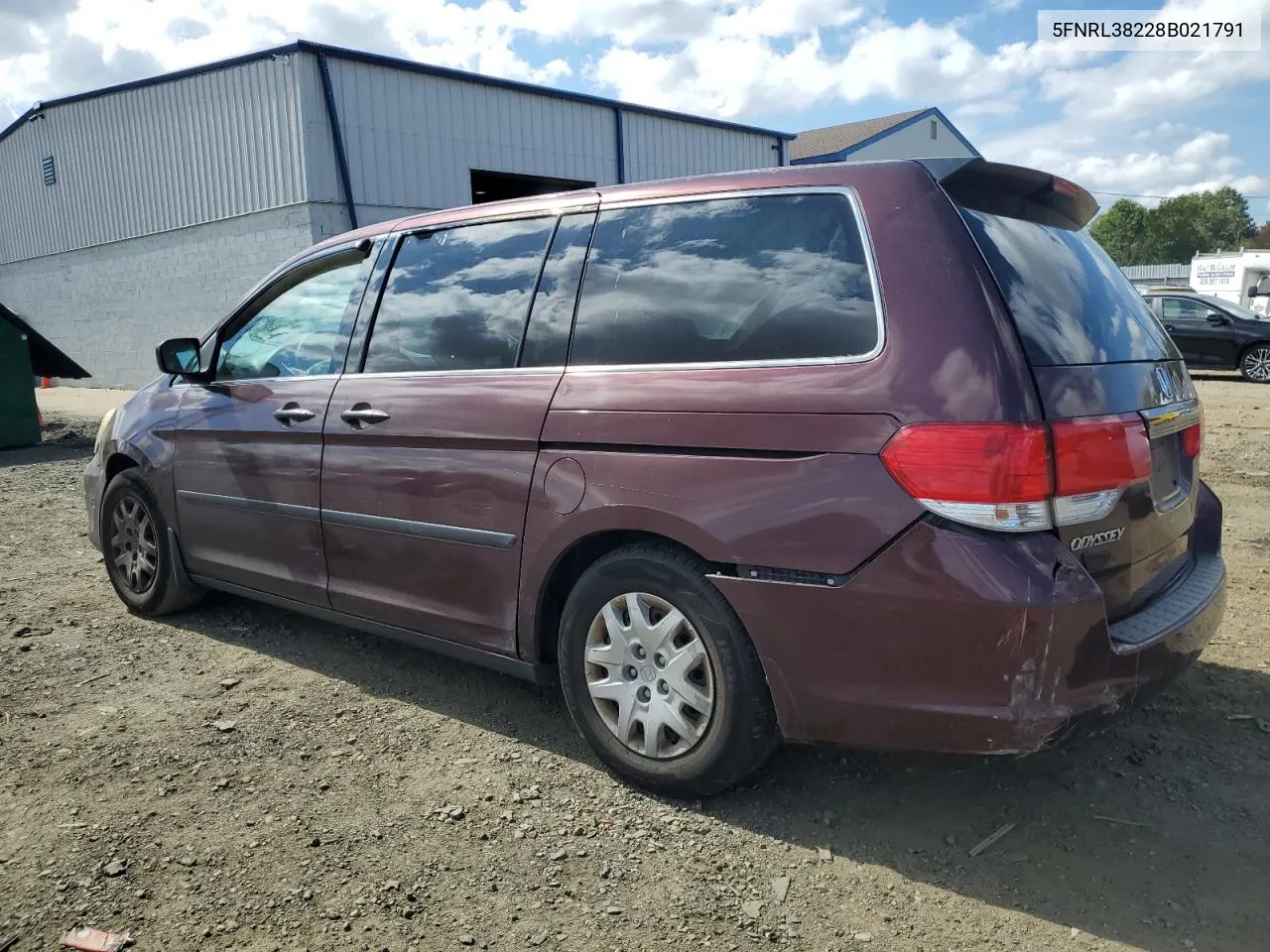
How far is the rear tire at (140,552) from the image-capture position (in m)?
4.65

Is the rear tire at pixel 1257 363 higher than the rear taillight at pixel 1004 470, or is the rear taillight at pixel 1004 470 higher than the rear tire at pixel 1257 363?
the rear taillight at pixel 1004 470

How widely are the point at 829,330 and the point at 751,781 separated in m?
1.39

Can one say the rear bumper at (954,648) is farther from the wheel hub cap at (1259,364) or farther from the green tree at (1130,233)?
the green tree at (1130,233)

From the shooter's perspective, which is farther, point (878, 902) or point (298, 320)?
point (298, 320)

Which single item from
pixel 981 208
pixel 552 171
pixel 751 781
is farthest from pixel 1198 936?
pixel 552 171

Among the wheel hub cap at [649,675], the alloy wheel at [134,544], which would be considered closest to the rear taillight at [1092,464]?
the wheel hub cap at [649,675]

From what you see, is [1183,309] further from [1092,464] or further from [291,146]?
[1092,464]

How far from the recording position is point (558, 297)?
3227 millimetres

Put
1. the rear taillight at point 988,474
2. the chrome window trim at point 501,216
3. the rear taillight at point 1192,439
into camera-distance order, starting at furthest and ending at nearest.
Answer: the chrome window trim at point 501,216 → the rear taillight at point 1192,439 → the rear taillight at point 988,474

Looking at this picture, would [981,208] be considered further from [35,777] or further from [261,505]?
[35,777]

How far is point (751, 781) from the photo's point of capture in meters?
2.97

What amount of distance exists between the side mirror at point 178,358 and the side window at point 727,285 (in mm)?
2323

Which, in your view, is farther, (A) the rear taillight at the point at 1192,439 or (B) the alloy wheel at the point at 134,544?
(B) the alloy wheel at the point at 134,544

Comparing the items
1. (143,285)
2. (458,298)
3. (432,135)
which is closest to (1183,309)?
(432,135)
